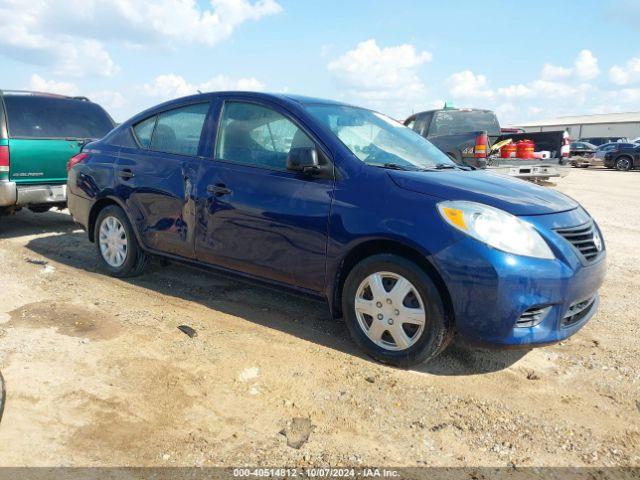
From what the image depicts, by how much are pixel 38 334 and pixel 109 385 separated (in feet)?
3.37

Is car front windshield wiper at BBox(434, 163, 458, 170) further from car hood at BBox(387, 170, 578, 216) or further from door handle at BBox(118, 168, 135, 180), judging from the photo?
door handle at BBox(118, 168, 135, 180)

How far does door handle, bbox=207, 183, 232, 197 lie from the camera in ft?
13.3

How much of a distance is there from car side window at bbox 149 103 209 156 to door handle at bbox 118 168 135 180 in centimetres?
30

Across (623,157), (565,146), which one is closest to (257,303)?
(565,146)

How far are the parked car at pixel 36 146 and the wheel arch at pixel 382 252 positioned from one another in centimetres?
467

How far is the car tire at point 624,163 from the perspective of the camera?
24.7 metres

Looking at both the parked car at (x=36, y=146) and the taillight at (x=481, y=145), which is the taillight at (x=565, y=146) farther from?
the parked car at (x=36, y=146)

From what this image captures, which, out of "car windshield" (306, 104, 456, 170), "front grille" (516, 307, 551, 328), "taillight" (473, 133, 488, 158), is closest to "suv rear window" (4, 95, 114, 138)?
"car windshield" (306, 104, 456, 170)

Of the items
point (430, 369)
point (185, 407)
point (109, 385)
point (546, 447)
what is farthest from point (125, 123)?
point (546, 447)

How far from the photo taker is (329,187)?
3.54 meters

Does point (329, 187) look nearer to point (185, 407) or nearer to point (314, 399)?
point (314, 399)

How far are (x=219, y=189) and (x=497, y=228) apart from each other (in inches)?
82.8

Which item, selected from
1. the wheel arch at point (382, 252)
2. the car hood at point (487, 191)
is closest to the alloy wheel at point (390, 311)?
the wheel arch at point (382, 252)

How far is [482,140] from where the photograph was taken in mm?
10422
